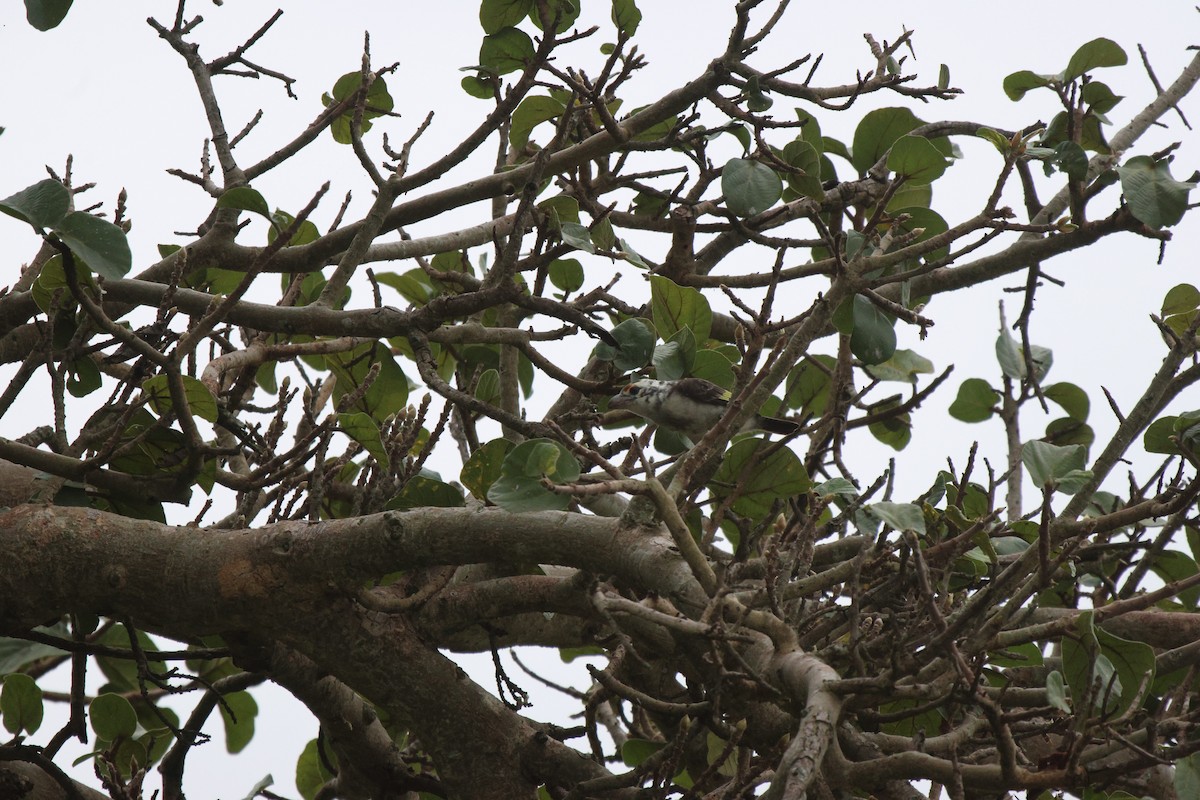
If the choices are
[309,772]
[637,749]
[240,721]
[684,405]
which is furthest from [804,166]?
[240,721]

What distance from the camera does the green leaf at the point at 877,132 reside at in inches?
136

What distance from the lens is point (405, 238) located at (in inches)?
158

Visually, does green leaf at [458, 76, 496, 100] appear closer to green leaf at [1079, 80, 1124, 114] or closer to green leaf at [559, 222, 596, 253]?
green leaf at [559, 222, 596, 253]

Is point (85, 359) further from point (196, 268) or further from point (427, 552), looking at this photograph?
point (427, 552)

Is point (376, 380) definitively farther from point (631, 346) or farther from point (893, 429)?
point (893, 429)

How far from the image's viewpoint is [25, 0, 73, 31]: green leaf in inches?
106

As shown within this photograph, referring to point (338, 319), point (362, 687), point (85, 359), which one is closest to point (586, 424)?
point (338, 319)

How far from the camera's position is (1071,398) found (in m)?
4.10

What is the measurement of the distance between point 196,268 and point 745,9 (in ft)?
6.44

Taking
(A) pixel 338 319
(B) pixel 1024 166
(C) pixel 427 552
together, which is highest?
(B) pixel 1024 166

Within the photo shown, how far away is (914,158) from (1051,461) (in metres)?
0.90

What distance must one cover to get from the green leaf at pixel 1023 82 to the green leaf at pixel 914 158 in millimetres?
923

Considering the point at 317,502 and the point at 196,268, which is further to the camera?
the point at 196,268

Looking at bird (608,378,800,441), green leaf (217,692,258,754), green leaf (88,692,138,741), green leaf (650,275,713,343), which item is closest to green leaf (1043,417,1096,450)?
bird (608,378,800,441)
